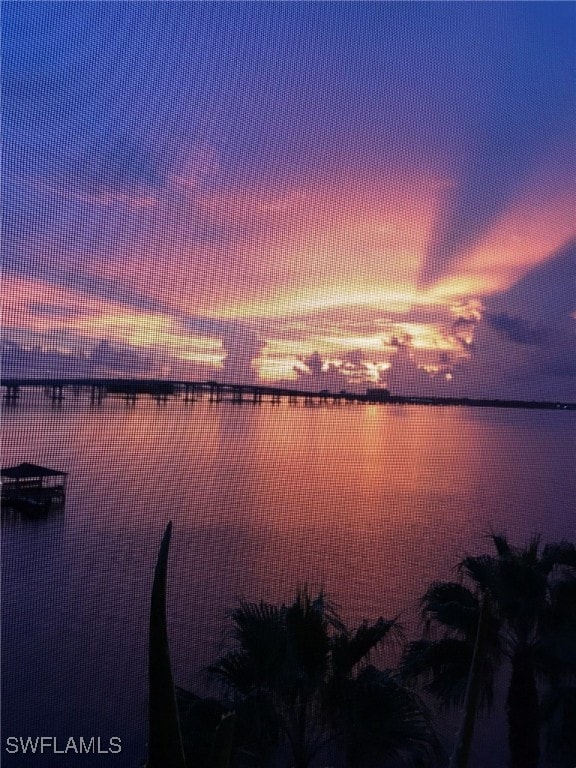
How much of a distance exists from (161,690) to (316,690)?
4.32ft

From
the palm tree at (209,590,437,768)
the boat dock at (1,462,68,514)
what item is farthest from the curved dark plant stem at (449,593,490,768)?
the boat dock at (1,462,68,514)

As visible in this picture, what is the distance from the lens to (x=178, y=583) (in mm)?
3527

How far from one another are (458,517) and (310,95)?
4.21 m

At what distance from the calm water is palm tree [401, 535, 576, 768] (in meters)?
0.74

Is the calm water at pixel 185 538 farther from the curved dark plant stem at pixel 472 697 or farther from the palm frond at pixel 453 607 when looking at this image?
the curved dark plant stem at pixel 472 697

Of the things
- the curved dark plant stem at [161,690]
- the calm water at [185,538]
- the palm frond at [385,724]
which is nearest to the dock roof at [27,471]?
the calm water at [185,538]

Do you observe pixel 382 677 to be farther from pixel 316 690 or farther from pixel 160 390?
pixel 160 390

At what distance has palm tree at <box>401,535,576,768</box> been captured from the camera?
2.03 meters

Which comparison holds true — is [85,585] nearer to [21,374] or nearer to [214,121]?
[21,374]

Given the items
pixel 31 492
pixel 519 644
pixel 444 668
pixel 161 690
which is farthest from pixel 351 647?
pixel 31 492

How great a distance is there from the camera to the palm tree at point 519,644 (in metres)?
2.03

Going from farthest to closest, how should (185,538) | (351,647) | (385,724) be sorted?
1. (185,538)
2. (351,647)
3. (385,724)

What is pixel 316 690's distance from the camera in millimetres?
1654

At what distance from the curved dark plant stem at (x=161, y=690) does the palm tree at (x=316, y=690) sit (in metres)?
1.20
